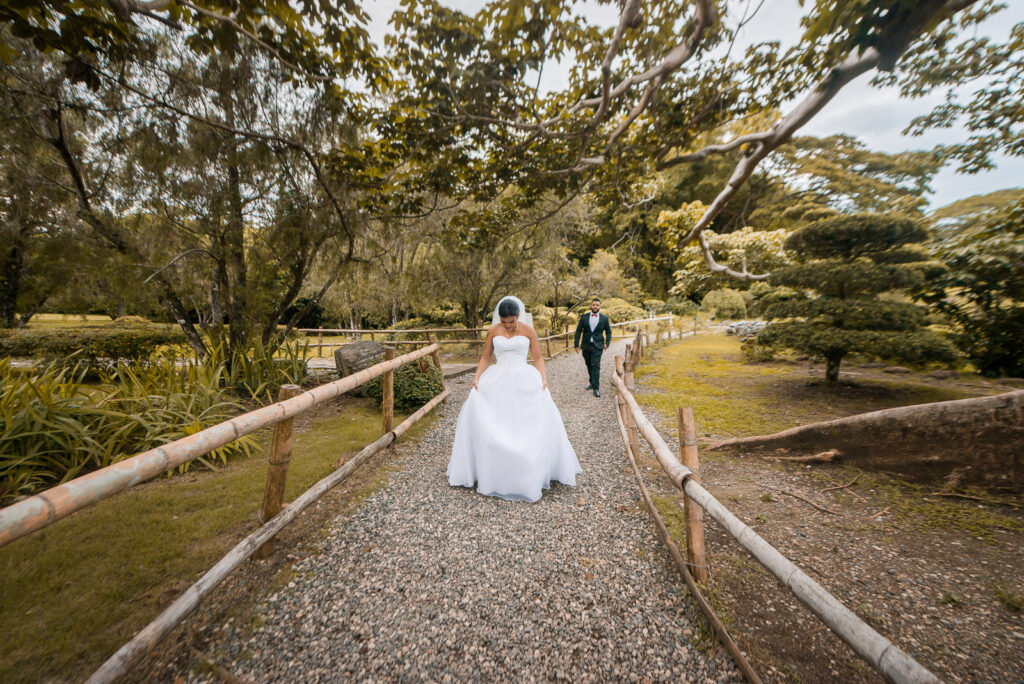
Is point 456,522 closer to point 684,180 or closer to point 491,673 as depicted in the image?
point 491,673

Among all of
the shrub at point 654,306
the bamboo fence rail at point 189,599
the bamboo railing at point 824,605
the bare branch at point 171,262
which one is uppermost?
the bare branch at point 171,262

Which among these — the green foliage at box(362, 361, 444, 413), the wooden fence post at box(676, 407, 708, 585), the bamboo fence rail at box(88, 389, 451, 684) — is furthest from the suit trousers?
the bamboo fence rail at box(88, 389, 451, 684)

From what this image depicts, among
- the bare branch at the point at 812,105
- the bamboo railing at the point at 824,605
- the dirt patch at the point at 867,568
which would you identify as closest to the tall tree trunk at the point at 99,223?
the bamboo railing at the point at 824,605

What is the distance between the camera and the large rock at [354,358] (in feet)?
19.1

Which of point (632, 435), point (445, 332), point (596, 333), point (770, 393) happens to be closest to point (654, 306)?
point (445, 332)

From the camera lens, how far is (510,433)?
3219mm

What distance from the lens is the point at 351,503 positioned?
3.09 metres

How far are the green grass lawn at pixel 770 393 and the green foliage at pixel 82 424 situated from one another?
19.7 ft

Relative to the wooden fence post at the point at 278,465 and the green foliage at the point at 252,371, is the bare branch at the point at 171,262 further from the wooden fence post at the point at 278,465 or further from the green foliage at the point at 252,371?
the wooden fence post at the point at 278,465

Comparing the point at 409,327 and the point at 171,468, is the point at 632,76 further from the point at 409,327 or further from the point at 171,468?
the point at 409,327

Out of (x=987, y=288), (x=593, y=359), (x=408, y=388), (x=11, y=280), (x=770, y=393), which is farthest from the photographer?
(x=11, y=280)

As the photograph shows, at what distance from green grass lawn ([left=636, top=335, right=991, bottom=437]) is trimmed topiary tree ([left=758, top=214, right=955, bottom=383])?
0.69 meters

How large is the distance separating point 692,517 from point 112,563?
3.51 m

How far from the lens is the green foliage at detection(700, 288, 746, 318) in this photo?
19422mm
